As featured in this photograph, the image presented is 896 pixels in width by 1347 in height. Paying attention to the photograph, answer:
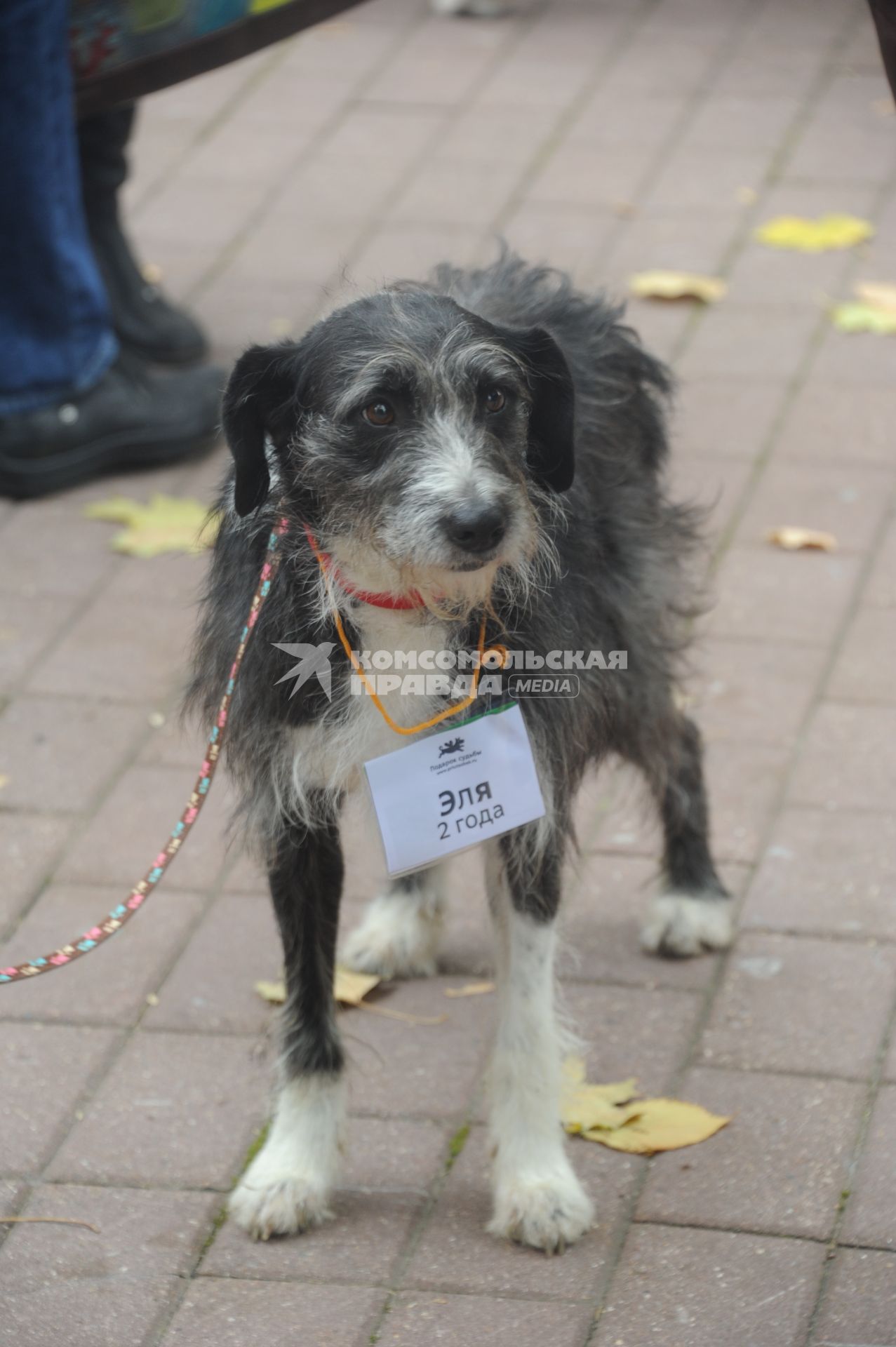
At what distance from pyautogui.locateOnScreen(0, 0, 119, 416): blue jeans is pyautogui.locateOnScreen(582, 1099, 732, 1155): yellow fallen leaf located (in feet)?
10.5

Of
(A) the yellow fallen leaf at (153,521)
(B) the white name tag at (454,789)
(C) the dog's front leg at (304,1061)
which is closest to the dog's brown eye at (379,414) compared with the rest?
(B) the white name tag at (454,789)

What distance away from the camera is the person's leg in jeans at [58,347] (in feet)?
16.6

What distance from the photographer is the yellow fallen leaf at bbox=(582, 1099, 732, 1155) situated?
322 cm

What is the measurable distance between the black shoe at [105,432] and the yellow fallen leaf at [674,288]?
63.9 inches

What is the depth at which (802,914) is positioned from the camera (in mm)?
3789

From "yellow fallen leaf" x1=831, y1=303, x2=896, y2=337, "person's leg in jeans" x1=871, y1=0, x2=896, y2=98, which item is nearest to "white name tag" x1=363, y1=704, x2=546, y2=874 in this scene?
"person's leg in jeans" x1=871, y1=0, x2=896, y2=98

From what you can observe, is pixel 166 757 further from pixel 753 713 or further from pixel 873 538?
pixel 873 538

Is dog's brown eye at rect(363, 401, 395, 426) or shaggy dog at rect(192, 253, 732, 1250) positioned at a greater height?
dog's brown eye at rect(363, 401, 395, 426)

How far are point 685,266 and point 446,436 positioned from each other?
13.3 ft

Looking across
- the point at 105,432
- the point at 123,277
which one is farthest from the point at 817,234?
the point at 105,432

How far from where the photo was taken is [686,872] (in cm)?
376

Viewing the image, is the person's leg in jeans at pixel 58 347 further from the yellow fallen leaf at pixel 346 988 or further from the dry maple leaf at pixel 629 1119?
the dry maple leaf at pixel 629 1119

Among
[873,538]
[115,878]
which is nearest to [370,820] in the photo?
[115,878]

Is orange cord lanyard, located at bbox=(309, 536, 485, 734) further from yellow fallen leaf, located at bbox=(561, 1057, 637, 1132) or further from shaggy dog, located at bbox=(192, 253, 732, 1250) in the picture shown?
yellow fallen leaf, located at bbox=(561, 1057, 637, 1132)
